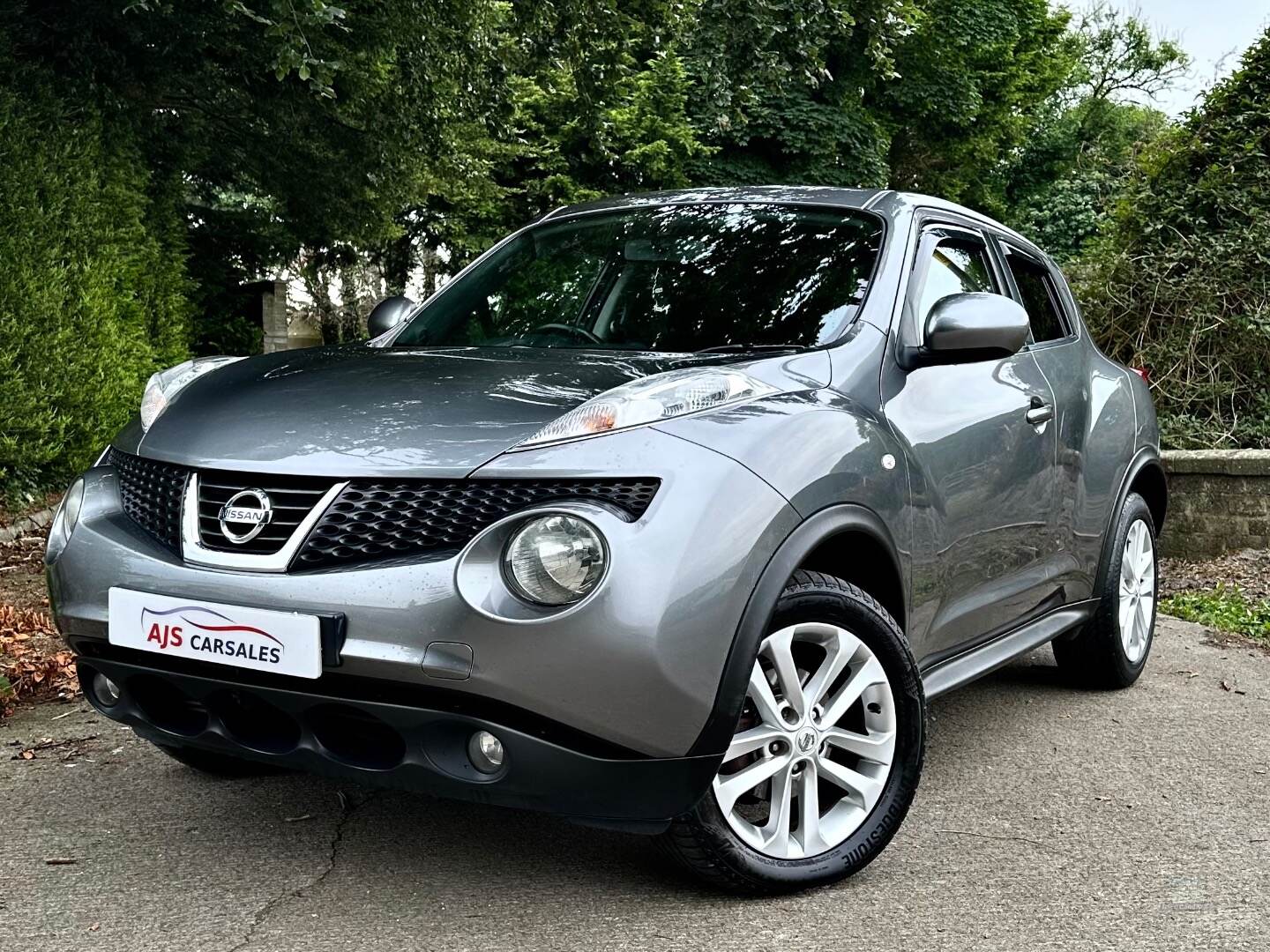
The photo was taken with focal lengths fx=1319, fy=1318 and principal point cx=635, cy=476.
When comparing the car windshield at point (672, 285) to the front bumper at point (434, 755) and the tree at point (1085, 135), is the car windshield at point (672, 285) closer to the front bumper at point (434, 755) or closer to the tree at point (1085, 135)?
the front bumper at point (434, 755)

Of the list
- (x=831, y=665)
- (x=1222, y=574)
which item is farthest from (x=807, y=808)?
(x=1222, y=574)

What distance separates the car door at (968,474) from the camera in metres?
3.40

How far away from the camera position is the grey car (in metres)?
2.52

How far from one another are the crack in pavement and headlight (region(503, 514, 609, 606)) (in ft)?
3.14

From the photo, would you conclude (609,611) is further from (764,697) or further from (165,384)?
(165,384)

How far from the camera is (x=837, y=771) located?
3012 mm

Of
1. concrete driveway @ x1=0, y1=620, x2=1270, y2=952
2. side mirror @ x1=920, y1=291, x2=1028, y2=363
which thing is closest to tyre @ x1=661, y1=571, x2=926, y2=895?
concrete driveway @ x1=0, y1=620, x2=1270, y2=952

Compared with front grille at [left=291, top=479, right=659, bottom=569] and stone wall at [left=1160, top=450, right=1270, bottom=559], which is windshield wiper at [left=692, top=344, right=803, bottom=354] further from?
stone wall at [left=1160, top=450, right=1270, bottom=559]

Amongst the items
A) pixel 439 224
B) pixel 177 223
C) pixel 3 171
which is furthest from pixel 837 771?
pixel 439 224

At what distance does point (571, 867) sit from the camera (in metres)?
3.13

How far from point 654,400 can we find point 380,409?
1.95 feet

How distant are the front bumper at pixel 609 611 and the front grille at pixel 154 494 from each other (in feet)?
0.64

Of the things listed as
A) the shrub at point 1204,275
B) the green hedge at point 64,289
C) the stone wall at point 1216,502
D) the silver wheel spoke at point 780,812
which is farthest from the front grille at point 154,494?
the shrub at point 1204,275

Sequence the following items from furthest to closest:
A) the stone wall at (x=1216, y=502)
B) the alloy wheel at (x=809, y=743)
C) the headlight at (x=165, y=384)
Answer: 1. the stone wall at (x=1216, y=502)
2. the headlight at (x=165, y=384)
3. the alloy wheel at (x=809, y=743)
